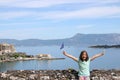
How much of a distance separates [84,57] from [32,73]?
257 centimetres

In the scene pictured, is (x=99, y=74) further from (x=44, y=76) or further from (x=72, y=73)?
(x=44, y=76)

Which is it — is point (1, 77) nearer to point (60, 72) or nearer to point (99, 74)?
point (60, 72)

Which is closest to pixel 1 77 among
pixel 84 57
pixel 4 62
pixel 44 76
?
pixel 44 76

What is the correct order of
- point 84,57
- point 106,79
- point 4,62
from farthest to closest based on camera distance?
point 4,62 → point 106,79 → point 84,57

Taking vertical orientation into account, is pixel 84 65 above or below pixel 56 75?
above

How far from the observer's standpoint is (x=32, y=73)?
14.0m

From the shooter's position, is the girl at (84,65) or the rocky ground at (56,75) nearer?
the girl at (84,65)

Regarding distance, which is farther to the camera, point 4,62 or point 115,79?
point 4,62

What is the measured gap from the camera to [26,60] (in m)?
198

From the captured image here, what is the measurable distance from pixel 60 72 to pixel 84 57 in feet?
6.99

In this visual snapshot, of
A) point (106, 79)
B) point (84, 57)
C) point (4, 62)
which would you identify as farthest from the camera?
point (4, 62)

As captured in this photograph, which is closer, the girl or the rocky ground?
the girl

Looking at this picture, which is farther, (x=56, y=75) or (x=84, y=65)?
(x=56, y=75)

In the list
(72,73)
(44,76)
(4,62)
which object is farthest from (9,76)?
(4,62)
